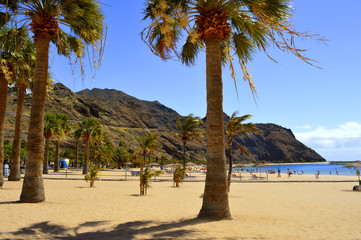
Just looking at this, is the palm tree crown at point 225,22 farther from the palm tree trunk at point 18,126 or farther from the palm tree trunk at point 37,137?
the palm tree trunk at point 18,126

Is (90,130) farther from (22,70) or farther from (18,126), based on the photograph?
(22,70)

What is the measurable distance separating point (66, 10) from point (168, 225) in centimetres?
926

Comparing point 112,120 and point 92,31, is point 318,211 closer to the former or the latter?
point 92,31

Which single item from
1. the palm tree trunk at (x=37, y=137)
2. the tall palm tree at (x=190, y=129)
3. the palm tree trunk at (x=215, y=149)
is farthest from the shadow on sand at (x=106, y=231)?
the tall palm tree at (x=190, y=129)

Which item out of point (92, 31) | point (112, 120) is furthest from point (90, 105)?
point (92, 31)

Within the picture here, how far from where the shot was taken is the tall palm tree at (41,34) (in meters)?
10.6

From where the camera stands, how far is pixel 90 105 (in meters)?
161

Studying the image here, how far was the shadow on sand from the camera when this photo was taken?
253 inches

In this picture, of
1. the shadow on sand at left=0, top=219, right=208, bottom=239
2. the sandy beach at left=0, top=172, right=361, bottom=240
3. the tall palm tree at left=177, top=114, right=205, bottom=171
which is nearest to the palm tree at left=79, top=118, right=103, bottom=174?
the tall palm tree at left=177, top=114, right=205, bottom=171

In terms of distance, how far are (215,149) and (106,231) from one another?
3945mm

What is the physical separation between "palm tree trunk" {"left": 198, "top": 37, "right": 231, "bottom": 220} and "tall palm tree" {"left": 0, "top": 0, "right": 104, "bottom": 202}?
5.45 meters

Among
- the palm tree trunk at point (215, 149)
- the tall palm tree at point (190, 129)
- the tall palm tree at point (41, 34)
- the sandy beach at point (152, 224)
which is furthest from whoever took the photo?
the tall palm tree at point (190, 129)

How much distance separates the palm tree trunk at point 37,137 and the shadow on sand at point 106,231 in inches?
142

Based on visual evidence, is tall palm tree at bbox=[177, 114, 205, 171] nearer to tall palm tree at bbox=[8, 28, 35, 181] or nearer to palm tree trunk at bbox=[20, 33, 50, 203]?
tall palm tree at bbox=[8, 28, 35, 181]
